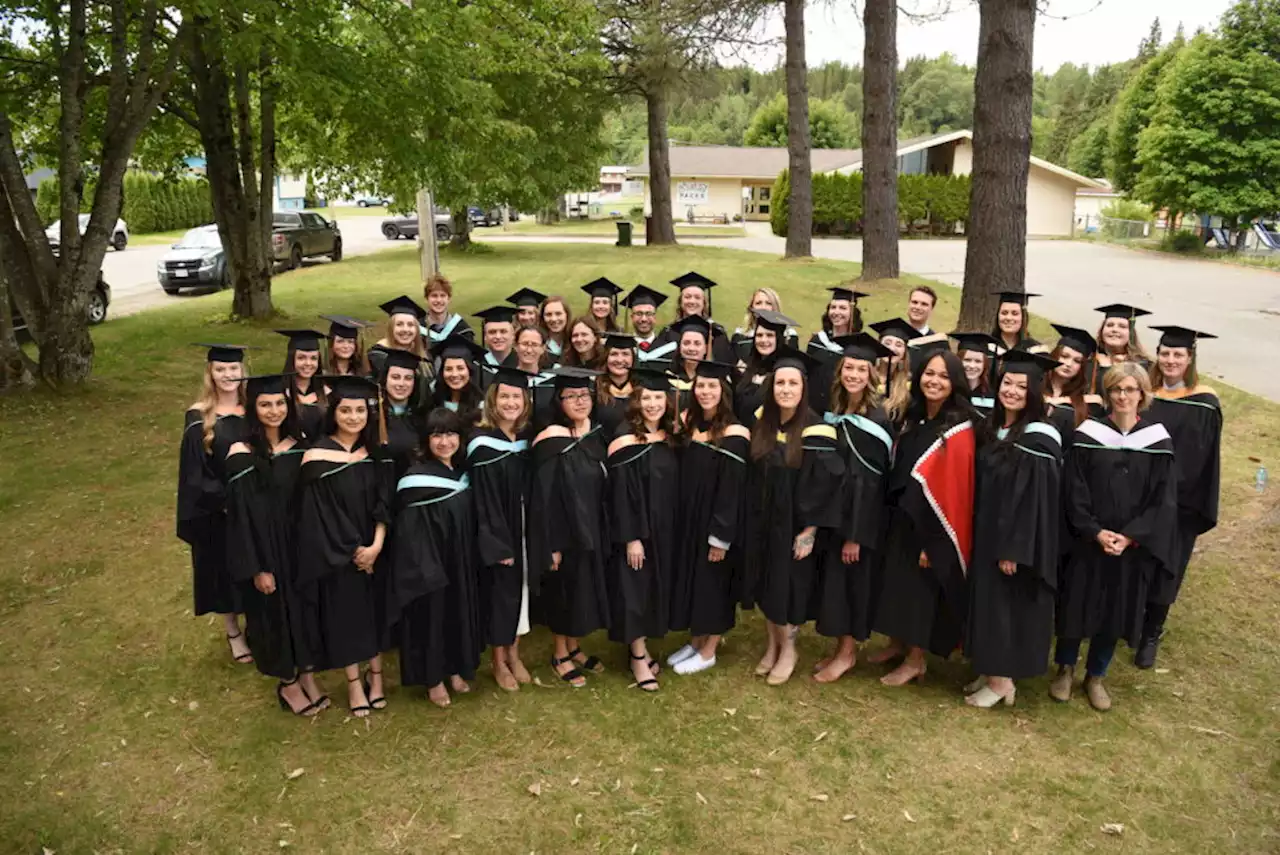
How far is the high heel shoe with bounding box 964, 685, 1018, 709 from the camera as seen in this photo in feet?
16.7

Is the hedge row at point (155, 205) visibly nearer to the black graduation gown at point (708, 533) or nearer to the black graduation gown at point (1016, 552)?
the black graduation gown at point (708, 533)

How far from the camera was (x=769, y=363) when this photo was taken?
5.50 metres

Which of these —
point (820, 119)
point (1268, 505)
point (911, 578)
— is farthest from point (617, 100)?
point (820, 119)

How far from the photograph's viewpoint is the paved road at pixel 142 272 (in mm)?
20500

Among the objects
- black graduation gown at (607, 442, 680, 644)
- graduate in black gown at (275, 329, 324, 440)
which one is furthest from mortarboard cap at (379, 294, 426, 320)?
black graduation gown at (607, 442, 680, 644)

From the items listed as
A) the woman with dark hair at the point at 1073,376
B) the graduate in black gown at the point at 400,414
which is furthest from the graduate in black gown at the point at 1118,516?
the graduate in black gown at the point at 400,414

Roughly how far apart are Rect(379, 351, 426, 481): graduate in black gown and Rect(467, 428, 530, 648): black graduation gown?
14.2 inches

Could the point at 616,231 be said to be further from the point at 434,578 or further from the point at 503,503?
the point at 434,578

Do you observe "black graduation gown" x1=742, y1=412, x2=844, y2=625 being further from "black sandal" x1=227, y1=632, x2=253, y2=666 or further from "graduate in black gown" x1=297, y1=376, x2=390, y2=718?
"black sandal" x1=227, y1=632, x2=253, y2=666

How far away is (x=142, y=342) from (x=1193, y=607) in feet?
47.8

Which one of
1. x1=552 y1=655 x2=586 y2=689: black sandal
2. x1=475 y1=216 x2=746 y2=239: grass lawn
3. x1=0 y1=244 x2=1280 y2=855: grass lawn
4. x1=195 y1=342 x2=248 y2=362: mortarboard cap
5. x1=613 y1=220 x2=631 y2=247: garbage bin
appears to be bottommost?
x1=0 y1=244 x2=1280 y2=855: grass lawn

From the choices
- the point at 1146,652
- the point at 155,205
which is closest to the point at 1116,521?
the point at 1146,652

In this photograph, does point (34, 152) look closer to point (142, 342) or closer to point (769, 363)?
point (142, 342)

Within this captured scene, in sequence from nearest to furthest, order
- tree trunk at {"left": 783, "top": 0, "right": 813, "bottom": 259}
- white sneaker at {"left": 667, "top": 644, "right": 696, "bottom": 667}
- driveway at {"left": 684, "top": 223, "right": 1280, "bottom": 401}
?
1. white sneaker at {"left": 667, "top": 644, "right": 696, "bottom": 667}
2. driveway at {"left": 684, "top": 223, "right": 1280, "bottom": 401}
3. tree trunk at {"left": 783, "top": 0, "right": 813, "bottom": 259}
